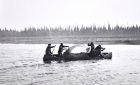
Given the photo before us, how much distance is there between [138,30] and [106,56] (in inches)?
5250

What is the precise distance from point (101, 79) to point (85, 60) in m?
13.9

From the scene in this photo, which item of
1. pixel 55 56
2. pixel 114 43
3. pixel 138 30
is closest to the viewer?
pixel 55 56

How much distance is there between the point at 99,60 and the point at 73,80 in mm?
14781

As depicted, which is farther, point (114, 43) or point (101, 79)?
point (114, 43)

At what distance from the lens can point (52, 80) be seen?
17.0 m

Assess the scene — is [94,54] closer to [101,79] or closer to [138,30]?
[101,79]

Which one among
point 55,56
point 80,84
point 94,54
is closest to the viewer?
point 80,84

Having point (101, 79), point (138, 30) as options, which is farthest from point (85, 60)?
point (138, 30)

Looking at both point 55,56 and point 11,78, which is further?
point 55,56

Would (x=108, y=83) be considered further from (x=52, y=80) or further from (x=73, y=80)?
(x=52, y=80)

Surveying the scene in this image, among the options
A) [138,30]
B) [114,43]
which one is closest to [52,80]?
[114,43]

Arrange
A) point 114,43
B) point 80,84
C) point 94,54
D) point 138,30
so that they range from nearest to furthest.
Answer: point 80,84, point 94,54, point 114,43, point 138,30

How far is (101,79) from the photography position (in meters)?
17.4

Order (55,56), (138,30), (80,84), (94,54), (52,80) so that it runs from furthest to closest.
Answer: (138,30) → (94,54) → (55,56) → (52,80) → (80,84)
